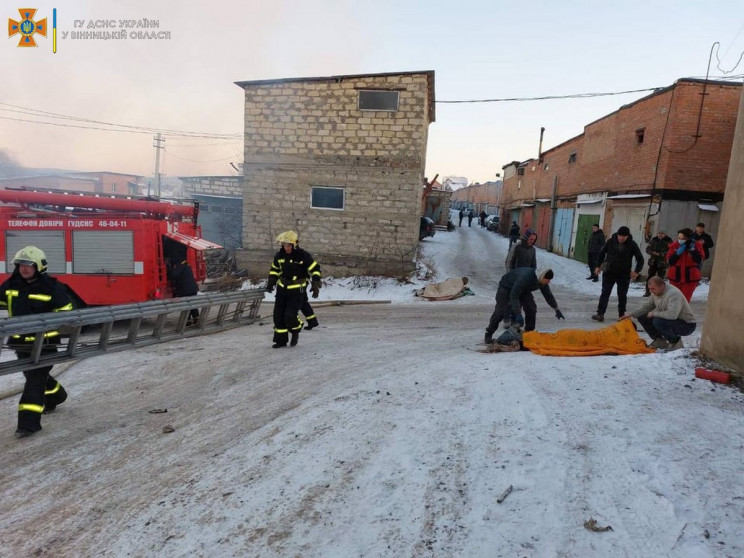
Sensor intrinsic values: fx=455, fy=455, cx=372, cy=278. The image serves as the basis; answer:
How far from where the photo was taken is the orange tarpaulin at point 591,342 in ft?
19.1

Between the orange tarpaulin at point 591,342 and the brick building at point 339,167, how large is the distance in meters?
8.72

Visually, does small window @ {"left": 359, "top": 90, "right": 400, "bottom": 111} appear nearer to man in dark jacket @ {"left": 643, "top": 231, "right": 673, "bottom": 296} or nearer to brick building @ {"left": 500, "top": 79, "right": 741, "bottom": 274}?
man in dark jacket @ {"left": 643, "top": 231, "right": 673, "bottom": 296}

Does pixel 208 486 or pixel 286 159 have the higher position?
pixel 286 159

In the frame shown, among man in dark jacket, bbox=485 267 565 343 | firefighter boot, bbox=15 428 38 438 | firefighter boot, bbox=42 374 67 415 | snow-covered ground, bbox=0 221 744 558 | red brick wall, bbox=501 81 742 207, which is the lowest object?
firefighter boot, bbox=15 428 38 438

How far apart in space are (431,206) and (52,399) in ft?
103

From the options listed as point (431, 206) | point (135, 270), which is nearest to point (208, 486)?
point (135, 270)

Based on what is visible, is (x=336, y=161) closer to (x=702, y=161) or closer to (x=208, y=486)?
(x=702, y=161)

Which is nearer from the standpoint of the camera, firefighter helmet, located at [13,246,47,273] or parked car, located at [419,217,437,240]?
firefighter helmet, located at [13,246,47,273]

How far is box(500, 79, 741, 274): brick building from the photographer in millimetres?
13547

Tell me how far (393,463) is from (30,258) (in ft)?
12.8

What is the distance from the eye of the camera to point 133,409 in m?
4.86

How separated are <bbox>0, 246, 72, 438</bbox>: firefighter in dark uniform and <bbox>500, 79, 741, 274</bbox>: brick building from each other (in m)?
15.3

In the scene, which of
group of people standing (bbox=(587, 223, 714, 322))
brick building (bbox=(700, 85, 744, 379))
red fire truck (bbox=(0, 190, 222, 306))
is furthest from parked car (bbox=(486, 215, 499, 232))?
brick building (bbox=(700, 85, 744, 379))

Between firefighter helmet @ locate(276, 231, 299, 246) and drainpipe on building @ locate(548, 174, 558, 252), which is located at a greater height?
drainpipe on building @ locate(548, 174, 558, 252)
